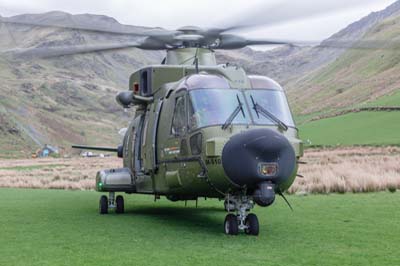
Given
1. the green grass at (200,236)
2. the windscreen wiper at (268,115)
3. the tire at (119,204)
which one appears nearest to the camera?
the green grass at (200,236)

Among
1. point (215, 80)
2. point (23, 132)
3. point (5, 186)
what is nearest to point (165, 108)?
point (215, 80)

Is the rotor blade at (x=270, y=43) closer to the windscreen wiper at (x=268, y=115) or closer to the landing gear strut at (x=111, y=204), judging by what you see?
the windscreen wiper at (x=268, y=115)

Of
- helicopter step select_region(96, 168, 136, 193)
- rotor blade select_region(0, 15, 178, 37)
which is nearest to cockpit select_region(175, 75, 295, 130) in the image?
rotor blade select_region(0, 15, 178, 37)

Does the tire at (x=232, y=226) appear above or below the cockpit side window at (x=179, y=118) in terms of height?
below

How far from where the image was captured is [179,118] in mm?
11977

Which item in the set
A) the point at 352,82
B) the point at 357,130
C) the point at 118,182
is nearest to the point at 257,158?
the point at 118,182


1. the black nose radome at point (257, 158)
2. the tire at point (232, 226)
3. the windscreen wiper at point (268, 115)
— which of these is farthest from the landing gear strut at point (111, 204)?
the black nose radome at point (257, 158)

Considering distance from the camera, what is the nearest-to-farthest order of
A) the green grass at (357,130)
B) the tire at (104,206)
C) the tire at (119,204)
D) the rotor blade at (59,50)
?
the rotor blade at (59,50)
the tire at (104,206)
the tire at (119,204)
the green grass at (357,130)

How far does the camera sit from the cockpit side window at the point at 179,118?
38.4ft

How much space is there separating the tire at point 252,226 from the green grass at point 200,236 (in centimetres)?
18

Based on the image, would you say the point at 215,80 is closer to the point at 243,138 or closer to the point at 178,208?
the point at 243,138

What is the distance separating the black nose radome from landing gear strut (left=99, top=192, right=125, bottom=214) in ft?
19.9

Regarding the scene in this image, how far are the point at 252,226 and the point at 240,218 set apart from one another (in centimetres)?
26

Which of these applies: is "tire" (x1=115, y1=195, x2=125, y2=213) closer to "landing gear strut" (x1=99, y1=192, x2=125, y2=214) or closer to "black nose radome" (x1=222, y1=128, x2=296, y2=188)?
"landing gear strut" (x1=99, y1=192, x2=125, y2=214)
